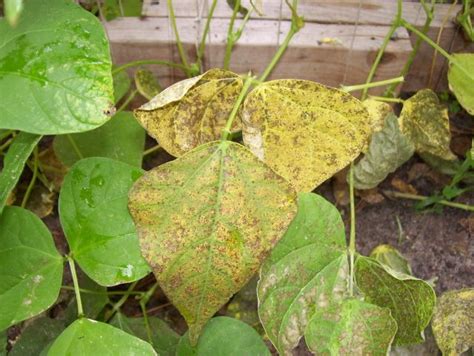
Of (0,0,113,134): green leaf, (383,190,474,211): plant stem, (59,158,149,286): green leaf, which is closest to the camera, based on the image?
(0,0,113,134): green leaf

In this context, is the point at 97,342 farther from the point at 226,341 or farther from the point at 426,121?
the point at 426,121

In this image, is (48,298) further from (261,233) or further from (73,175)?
(261,233)

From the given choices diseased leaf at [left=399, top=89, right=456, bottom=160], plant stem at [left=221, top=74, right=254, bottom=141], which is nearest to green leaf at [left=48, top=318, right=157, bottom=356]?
plant stem at [left=221, top=74, right=254, bottom=141]

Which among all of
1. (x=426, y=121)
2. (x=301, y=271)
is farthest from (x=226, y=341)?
(x=426, y=121)

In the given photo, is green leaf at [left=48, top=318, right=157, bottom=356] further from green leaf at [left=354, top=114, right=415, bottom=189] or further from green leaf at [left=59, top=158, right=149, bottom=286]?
green leaf at [left=354, top=114, right=415, bottom=189]

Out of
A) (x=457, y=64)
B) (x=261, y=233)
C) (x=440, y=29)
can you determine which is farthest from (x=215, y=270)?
(x=440, y=29)

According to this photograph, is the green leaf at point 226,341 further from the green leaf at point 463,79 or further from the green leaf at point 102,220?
the green leaf at point 463,79
